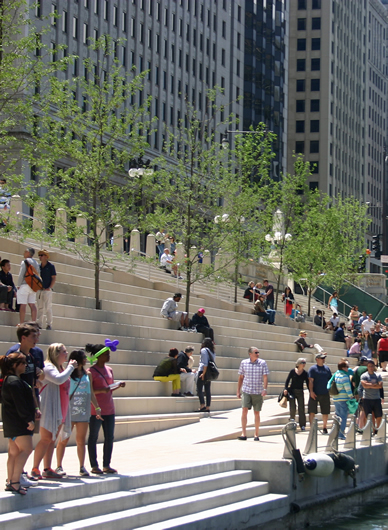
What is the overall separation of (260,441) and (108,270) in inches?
524

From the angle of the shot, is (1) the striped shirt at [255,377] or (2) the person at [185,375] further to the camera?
(2) the person at [185,375]

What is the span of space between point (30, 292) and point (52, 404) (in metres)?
6.93

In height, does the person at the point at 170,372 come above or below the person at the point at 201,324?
below

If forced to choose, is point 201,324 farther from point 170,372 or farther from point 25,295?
point 25,295

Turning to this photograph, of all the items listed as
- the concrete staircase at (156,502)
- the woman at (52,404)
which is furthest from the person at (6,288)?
the woman at (52,404)

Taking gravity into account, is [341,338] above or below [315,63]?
below

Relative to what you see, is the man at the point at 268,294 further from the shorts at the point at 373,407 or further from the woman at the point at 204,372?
the shorts at the point at 373,407

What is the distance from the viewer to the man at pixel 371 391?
1955 cm

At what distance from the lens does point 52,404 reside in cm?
1090

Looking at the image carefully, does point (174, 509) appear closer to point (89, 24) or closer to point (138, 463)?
point (138, 463)

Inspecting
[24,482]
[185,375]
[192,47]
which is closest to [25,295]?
[185,375]

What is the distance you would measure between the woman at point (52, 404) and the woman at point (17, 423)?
2.92 ft

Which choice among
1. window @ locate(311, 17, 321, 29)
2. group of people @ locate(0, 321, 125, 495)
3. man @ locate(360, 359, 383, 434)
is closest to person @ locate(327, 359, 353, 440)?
man @ locate(360, 359, 383, 434)

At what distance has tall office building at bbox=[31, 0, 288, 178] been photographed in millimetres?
70312
